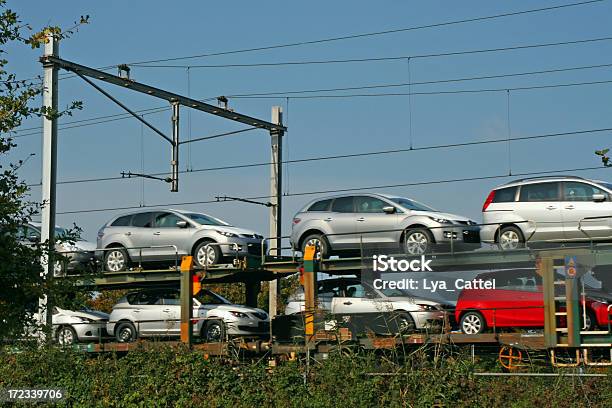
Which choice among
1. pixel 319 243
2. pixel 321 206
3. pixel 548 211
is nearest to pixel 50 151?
pixel 321 206

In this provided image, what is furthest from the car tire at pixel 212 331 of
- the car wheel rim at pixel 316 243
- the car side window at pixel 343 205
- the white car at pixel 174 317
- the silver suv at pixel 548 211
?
the silver suv at pixel 548 211

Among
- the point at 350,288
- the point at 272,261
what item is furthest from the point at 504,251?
the point at 272,261

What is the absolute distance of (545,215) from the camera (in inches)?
869

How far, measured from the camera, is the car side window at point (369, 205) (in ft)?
78.1

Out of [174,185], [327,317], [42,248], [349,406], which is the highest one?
[174,185]

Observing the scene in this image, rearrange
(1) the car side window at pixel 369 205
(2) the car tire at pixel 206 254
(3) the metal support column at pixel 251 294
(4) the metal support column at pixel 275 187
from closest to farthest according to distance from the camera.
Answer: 1. (1) the car side window at pixel 369 205
2. (2) the car tire at pixel 206 254
3. (3) the metal support column at pixel 251 294
4. (4) the metal support column at pixel 275 187

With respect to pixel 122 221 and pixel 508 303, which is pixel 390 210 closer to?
pixel 508 303

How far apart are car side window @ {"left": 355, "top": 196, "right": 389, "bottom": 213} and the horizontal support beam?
5.70 meters

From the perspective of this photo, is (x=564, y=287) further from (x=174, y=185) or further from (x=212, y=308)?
(x=174, y=185)

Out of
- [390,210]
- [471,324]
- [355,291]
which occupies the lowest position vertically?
[471,324]

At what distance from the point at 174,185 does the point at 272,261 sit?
9.87 ft

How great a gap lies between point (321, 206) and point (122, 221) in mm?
5491

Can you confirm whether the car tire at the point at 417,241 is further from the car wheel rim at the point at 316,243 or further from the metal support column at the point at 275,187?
the metal support column at the point at 275,187

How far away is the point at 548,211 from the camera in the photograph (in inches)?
868
